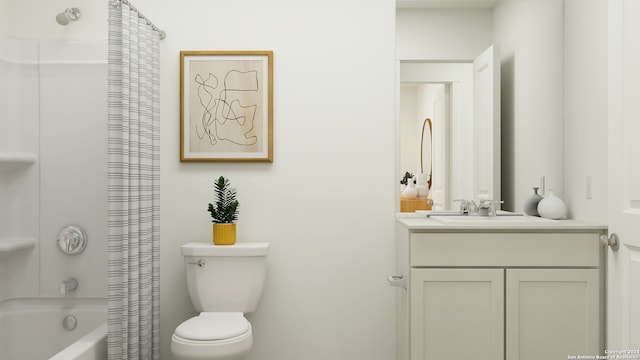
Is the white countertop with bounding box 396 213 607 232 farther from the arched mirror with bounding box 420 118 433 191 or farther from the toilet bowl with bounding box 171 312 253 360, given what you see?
the toilet bowl with bounding box 171 312 253 360


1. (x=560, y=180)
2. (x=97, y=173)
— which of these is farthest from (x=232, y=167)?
(x=560, y=180)

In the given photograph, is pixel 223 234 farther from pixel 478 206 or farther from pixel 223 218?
pixel 478 206

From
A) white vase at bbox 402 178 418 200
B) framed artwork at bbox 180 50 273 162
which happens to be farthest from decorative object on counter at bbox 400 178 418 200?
framed artwork at bbox 180 50 273 162

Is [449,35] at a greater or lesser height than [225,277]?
greater

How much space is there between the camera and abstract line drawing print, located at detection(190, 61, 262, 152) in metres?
2.76

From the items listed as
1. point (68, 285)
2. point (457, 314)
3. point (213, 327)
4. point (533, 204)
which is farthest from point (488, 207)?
point (68, 285)

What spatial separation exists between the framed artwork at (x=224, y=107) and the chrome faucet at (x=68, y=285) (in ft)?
2.89

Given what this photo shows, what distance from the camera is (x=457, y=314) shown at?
2207 mm

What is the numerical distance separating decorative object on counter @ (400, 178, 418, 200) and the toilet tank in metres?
0.80

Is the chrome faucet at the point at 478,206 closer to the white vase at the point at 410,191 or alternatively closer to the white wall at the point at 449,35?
the white vase at the point at 410,191

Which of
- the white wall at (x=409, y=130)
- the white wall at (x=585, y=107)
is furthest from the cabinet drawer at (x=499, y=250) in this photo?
the white wall at (x=409, y=130)

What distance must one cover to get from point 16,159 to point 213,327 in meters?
1.37

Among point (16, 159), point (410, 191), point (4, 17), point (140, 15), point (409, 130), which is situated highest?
point (4, 17)

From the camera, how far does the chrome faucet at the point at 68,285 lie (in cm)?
268
